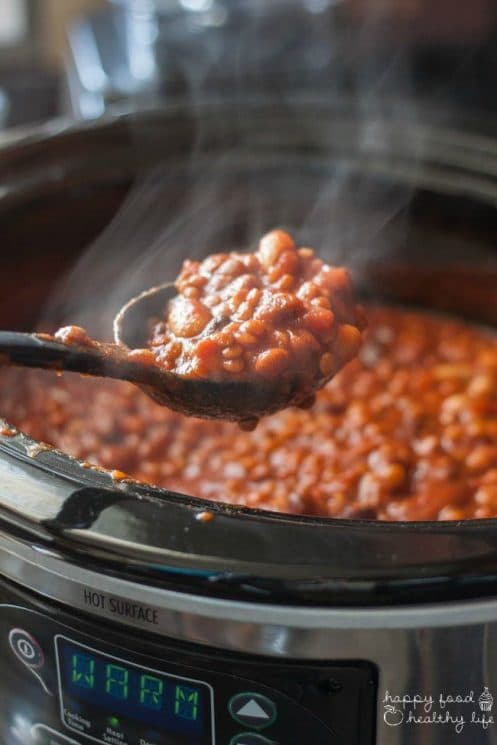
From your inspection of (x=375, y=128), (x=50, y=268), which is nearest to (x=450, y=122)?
(x=375, y=128)

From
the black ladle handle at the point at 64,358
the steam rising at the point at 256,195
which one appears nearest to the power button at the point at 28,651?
the black ladle handle at the point at 64,358

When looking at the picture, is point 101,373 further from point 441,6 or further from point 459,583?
point 441,6

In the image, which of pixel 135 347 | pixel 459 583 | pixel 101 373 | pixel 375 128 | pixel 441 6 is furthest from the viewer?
pixel 441 6

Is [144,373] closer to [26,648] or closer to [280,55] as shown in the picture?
[26,648]

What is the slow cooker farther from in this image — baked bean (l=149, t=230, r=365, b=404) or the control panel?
baked bean (l=149, t=230, r=365, b=404)

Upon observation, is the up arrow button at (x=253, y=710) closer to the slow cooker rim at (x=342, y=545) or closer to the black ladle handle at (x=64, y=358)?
the slow cooker rim at (x=342, y=545)

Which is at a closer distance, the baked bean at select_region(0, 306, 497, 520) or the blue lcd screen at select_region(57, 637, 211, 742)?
the blue lcd screen at select_region(57, 637, 211, 742)

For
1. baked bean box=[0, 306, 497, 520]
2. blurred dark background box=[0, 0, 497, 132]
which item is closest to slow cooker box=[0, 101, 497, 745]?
baked bean box=[0, 306, 497, 520]
